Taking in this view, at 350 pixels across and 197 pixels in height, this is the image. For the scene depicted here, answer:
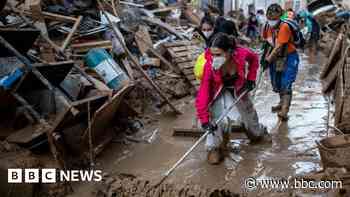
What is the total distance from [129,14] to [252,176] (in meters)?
7.51

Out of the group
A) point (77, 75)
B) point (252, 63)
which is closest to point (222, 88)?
point (252, 63)

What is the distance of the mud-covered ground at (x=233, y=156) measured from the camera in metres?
5.05

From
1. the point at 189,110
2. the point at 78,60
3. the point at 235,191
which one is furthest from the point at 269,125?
the point at 78,60

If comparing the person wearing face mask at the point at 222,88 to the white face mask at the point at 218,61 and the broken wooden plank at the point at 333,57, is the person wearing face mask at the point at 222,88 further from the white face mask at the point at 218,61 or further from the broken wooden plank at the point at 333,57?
the broken wooden plank at the point at 333,57

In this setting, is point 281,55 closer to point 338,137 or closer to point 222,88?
Result: point 222,88

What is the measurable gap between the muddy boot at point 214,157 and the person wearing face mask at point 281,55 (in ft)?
6.33

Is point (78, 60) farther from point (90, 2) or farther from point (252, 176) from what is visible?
point (252, 176)

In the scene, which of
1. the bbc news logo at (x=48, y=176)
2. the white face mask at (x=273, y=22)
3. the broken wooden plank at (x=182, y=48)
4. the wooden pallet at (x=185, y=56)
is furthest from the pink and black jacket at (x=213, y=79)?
the broken wooden plank at (x=182, y=48)

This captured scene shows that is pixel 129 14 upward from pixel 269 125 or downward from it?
upward

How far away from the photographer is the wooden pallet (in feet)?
31.2

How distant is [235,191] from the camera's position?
15.3 ft

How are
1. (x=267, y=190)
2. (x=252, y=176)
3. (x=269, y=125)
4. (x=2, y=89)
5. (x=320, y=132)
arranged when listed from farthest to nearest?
1. (x=269, y=125)
2. (x=320, y=132)
3. (x=2, y=89)
4. (x=252, y=176)
5. (x=267, y=190)

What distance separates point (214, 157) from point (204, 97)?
35.9 inches

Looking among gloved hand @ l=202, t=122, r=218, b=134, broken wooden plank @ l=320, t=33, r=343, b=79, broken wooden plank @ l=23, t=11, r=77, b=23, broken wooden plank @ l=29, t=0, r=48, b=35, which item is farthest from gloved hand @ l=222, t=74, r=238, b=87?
broken wooden plank @ l=320, t=33, r=343, b=79
